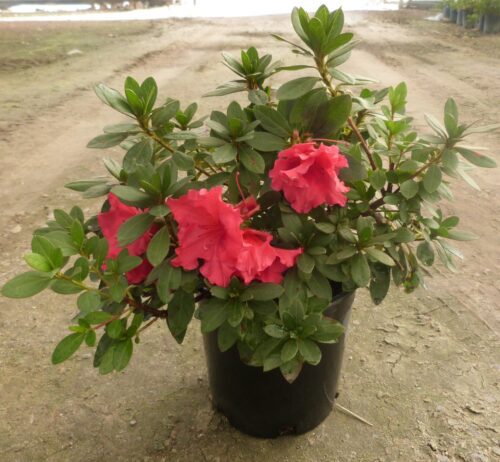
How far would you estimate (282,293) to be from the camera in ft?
3.66

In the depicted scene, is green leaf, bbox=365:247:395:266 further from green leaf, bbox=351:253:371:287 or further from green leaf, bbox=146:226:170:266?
green leaf, bbox=146:226:170:266

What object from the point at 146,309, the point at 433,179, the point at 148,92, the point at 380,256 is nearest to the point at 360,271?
the point at 380,256

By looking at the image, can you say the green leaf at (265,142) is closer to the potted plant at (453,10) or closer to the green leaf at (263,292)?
the green leaf at (263,292)

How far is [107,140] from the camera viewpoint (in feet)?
3.67

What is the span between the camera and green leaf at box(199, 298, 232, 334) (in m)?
1.11

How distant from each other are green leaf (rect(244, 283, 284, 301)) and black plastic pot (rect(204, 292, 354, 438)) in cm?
35

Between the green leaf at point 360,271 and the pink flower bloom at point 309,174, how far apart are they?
7.5 inches

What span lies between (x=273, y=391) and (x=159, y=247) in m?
0.67

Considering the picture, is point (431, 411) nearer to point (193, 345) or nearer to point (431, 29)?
point (193, 345)

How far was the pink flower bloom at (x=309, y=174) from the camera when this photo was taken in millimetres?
970

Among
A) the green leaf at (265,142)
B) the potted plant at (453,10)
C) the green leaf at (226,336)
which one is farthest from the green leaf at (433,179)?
the potted plant at (453,10)

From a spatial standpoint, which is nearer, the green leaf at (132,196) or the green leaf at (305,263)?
the green leaf at (132,196)

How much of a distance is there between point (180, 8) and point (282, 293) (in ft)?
49.9

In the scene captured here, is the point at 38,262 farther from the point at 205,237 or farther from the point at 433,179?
the point at 433,179
